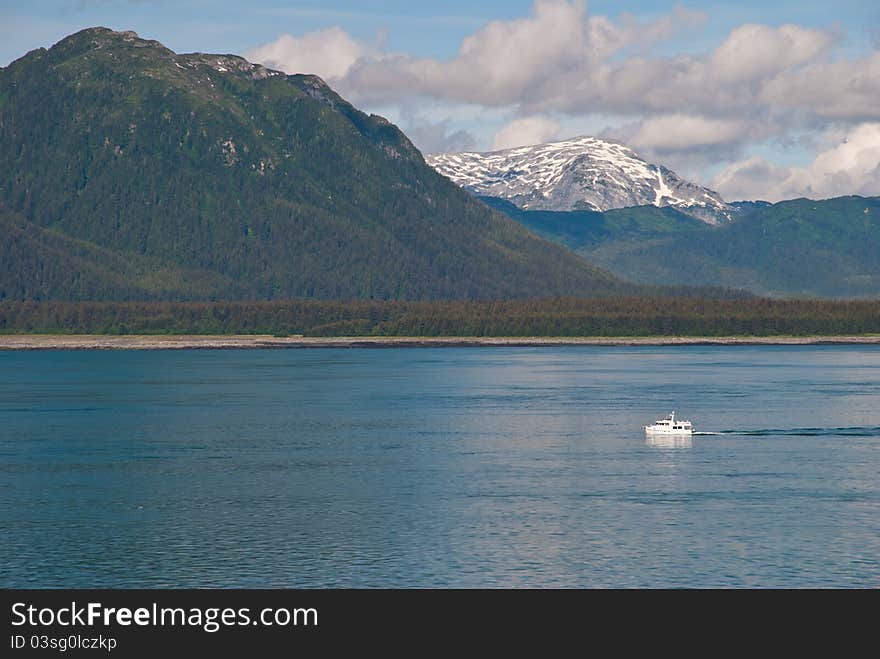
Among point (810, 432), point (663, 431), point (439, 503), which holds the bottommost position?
point (439, 503)

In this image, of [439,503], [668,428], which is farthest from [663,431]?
[439,503]

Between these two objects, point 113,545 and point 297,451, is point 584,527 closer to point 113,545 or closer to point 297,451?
point 113,545

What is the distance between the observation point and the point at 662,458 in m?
130

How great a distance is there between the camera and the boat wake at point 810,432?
150750mm

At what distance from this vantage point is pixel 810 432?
15262cm

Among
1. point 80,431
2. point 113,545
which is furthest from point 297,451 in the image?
point 113,545

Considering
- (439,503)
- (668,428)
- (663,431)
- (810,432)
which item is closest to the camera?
(439,503)

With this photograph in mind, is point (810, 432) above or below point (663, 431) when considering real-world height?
above

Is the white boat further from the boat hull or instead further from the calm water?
the calm water

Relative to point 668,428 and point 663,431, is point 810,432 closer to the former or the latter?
point 668,428

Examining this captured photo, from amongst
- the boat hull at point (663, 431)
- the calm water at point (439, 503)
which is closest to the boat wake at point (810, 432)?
the calm water at point (439, 503)

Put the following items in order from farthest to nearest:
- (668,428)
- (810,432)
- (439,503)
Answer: (810,432)
(668,428)
(439,503)
